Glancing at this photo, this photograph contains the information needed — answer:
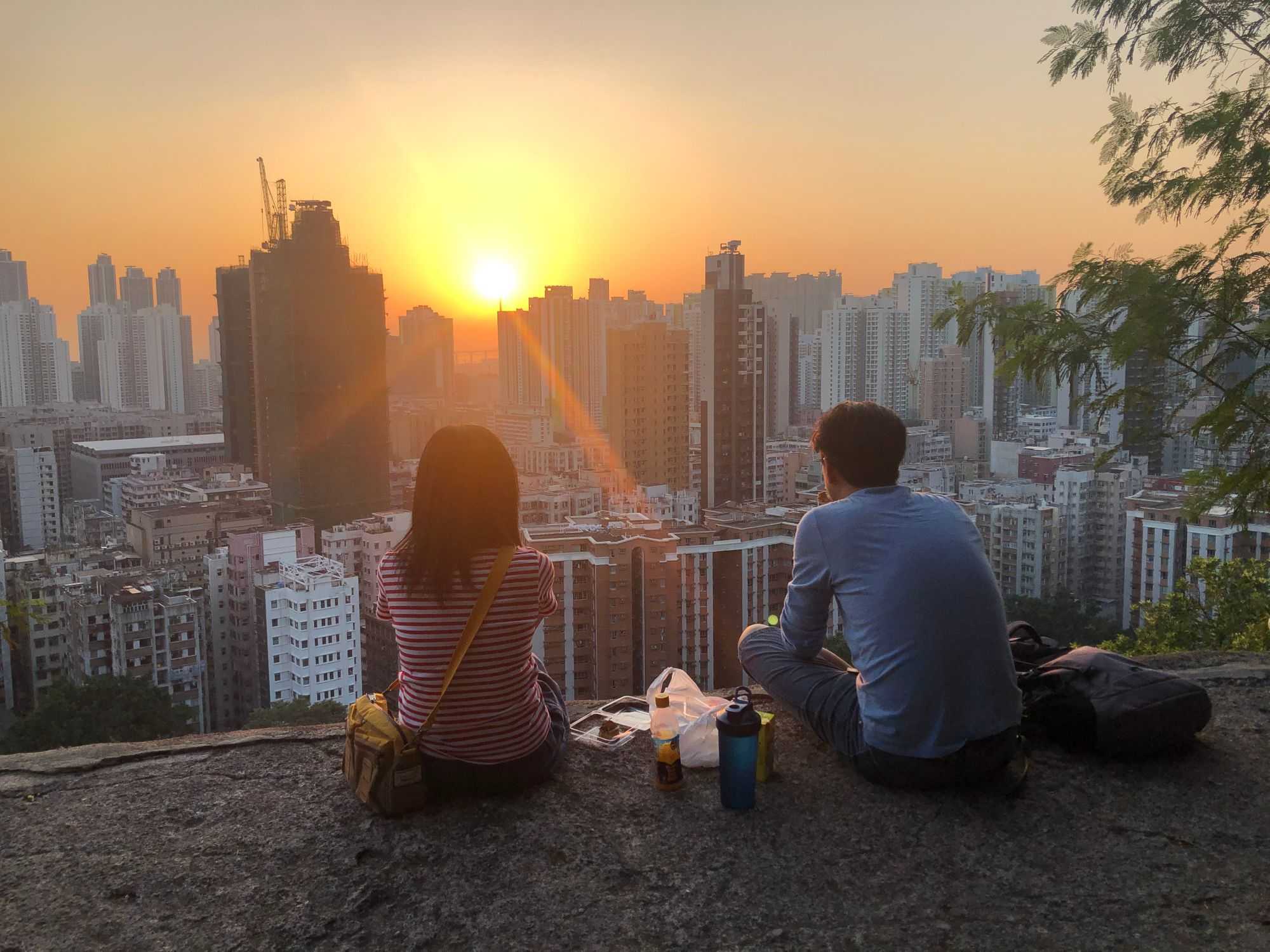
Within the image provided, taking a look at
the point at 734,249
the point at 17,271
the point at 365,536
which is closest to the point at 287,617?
the point at 365,536

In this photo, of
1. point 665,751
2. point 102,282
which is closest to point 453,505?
point 665,751

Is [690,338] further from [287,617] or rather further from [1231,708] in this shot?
[1231,708]

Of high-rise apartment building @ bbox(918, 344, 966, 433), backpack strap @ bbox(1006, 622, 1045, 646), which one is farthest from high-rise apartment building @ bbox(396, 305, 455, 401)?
backpack strap @ bbox(1006, 622, 1045, 646)

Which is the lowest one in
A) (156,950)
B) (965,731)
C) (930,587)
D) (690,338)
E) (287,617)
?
(287,617)

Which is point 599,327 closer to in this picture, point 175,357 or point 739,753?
point 175,357

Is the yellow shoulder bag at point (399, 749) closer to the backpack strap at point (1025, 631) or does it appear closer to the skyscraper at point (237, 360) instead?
the backpack strap at point (1025, 631)
